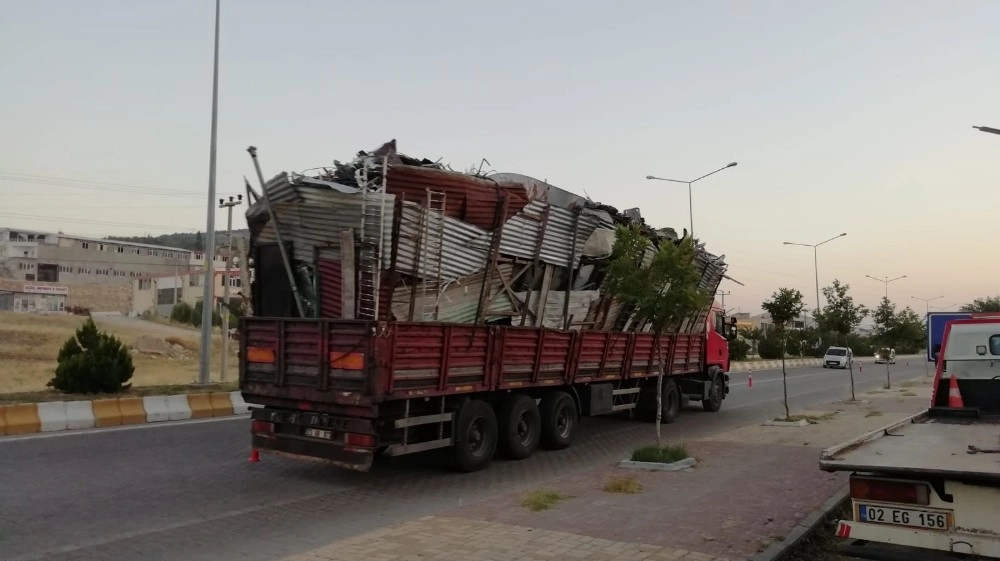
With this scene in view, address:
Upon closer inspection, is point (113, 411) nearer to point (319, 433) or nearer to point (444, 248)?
point (319, 433)

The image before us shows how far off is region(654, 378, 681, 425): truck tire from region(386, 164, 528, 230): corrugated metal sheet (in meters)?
7.08

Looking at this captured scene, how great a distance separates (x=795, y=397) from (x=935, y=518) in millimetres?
20854

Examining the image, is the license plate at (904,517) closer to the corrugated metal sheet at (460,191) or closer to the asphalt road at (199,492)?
the asphalt road at (199,492)

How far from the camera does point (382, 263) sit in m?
8.31

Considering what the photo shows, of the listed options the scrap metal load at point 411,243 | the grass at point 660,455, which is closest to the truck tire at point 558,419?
the scrap metal load at point 411,243

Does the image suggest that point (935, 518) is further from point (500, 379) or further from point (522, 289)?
point (522, 289)

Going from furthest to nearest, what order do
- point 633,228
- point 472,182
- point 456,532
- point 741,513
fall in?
point 633,228 → point 472,182 → point 741,513 → point 456,532

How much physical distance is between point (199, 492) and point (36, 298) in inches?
3652

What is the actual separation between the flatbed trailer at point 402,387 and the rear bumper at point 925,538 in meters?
4.78

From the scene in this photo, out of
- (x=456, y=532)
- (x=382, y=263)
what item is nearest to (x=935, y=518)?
(x=456, y=532)

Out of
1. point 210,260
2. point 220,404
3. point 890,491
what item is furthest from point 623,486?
point 210,260

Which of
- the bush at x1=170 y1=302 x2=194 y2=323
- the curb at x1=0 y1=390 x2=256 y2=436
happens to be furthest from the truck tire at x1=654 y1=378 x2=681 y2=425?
the bush at x1=170 y1=302 x2=194 y2=323

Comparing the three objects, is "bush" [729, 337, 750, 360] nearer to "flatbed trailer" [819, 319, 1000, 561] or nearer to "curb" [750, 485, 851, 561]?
"curb" [750, 485, 851, 561]

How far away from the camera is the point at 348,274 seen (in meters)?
8.29
